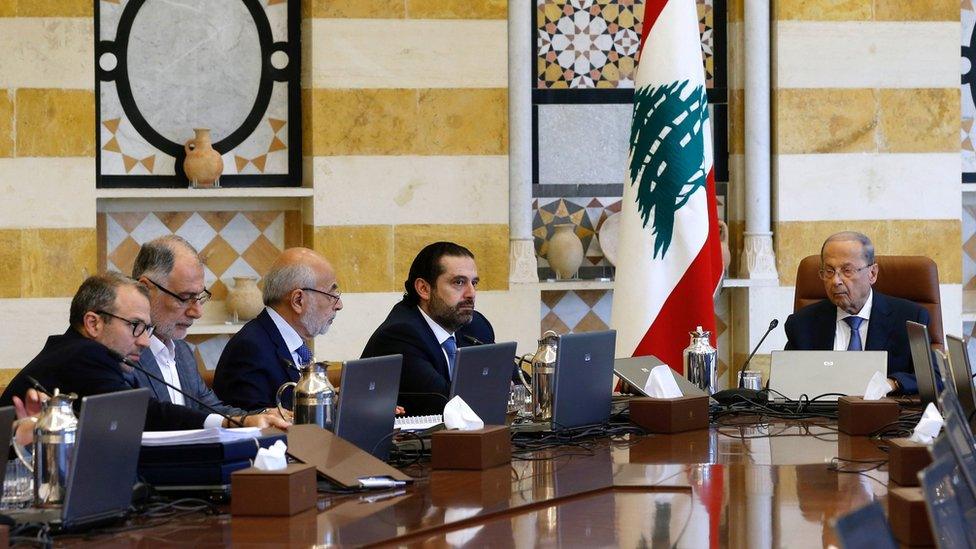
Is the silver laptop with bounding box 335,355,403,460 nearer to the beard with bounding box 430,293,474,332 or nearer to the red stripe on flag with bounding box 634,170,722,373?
the beard with bounding box 430,293,474,332

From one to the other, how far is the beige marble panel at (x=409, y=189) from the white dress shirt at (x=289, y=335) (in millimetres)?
1972

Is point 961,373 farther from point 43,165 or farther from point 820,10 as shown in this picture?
point 43,165

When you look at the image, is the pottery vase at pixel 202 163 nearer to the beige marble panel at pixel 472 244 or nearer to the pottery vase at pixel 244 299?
the pottery vase at pixel 244 299

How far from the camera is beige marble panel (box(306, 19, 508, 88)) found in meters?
6.54

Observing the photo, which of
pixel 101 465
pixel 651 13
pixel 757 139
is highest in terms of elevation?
pixel 651 13

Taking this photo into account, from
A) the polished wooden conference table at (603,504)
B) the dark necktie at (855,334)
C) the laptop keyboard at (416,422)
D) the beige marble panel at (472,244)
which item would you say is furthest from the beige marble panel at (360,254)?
the polished wooden conference table at (603,504)

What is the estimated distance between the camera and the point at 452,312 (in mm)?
4883

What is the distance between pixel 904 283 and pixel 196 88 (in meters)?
3.07

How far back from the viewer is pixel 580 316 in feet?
23.2

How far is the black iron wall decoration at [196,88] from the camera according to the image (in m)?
6.52

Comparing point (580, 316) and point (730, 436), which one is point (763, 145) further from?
point (730, 436)

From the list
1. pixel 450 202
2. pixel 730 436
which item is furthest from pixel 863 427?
pixel 450 202

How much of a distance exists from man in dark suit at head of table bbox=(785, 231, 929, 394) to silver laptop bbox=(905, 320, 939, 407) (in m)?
1.08

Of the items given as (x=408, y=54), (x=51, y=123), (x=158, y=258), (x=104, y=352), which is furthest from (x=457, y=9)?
(x=104, y=352)
